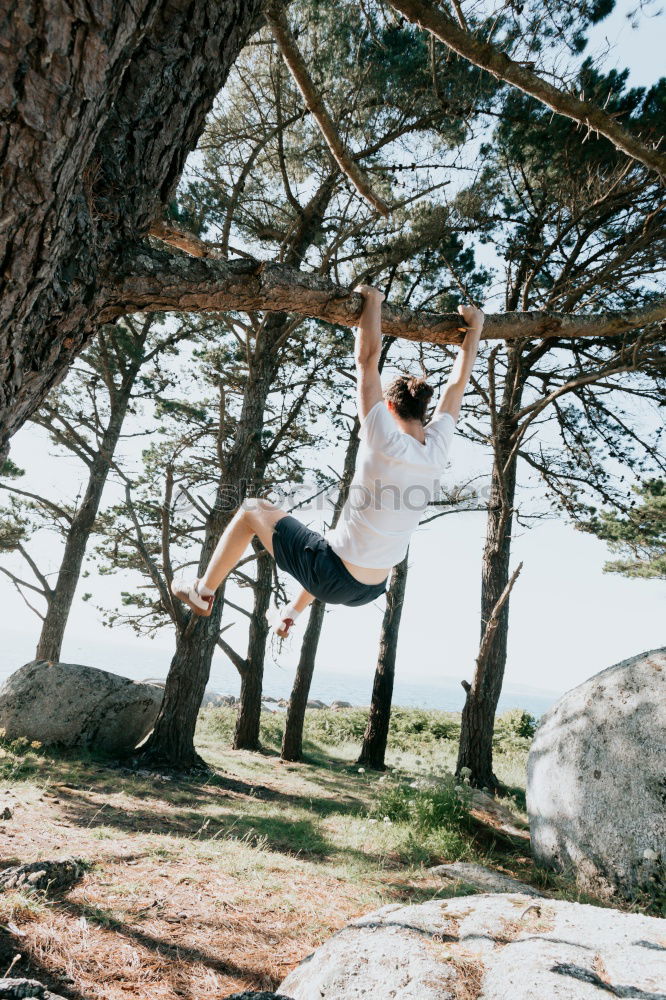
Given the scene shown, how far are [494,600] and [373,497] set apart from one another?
6.72 m

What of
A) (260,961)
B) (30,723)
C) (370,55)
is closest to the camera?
(260,961)

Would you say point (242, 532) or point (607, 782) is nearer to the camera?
point (242, 532)

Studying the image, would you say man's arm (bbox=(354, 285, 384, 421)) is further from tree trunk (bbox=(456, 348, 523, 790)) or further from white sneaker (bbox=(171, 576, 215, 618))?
tree trunk (bbox=(456, 348, 523, 790))

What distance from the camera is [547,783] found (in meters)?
5.46

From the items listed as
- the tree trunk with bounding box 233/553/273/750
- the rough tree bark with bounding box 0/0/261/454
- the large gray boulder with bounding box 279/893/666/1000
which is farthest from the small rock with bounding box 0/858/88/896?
the tree trunk with bounding box 233/553/273/750

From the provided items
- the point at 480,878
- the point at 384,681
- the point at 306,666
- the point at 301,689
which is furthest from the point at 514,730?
the point at 480,878

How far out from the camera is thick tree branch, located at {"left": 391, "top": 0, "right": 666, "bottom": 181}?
3.11m

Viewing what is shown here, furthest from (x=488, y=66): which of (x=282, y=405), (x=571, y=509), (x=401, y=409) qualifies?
(x=282, y=405)

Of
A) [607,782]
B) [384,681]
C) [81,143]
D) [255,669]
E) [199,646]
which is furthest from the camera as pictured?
[384,681]

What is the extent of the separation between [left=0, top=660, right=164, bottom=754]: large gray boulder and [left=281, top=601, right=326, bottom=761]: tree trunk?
131 inches

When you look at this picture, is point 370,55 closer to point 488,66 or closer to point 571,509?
point 488,66

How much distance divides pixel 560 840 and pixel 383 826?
1.81m

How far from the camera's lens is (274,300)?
9.73ft

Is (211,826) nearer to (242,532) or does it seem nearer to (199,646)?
(199,646)
